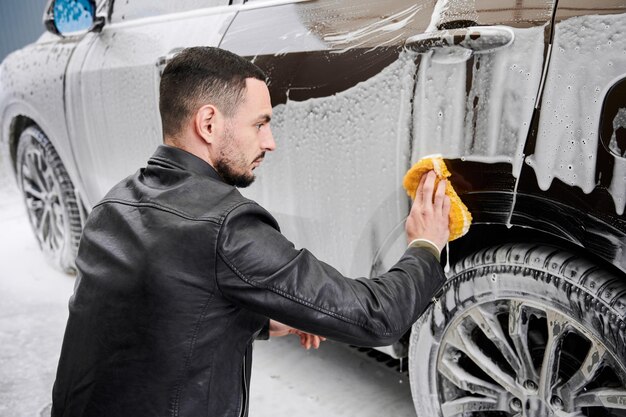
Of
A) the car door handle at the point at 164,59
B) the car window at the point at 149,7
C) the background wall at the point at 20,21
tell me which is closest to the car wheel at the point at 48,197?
the car window at the point at 149,7

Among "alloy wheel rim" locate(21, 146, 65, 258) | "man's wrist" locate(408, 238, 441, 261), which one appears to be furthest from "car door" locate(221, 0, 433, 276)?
"alloy wheel rim" locate(21, 146, 65, 258)

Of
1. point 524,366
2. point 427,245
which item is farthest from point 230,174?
point 524,366

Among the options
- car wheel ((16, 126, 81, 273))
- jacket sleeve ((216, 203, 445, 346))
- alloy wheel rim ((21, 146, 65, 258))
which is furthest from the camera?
alloy wheel rim ((21, 146, 65, 258))

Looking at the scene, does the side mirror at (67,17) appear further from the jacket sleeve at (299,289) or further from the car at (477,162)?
the jacket sleeve at (299,289)

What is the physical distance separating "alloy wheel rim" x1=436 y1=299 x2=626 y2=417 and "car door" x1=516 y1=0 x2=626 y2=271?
23cm

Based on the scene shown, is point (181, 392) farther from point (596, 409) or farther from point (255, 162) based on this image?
point (596, 409)

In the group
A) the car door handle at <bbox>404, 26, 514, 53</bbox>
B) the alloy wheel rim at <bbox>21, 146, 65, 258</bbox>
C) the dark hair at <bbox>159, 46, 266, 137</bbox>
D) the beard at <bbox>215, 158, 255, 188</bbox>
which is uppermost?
the car door handle at <bbox>404, 26, 514, 53</bbox>

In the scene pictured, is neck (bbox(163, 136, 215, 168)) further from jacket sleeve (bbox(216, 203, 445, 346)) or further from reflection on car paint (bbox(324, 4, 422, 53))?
reflection on car paint (bbox(324, 4, 422, 53))

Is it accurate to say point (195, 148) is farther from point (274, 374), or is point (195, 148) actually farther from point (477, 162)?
point (274, 374)

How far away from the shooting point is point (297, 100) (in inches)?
72.4

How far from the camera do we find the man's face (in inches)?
50.9

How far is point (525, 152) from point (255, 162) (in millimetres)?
593

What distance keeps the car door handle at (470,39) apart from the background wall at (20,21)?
10517 millimetres

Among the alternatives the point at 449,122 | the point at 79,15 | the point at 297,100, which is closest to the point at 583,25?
the point at 449,122
